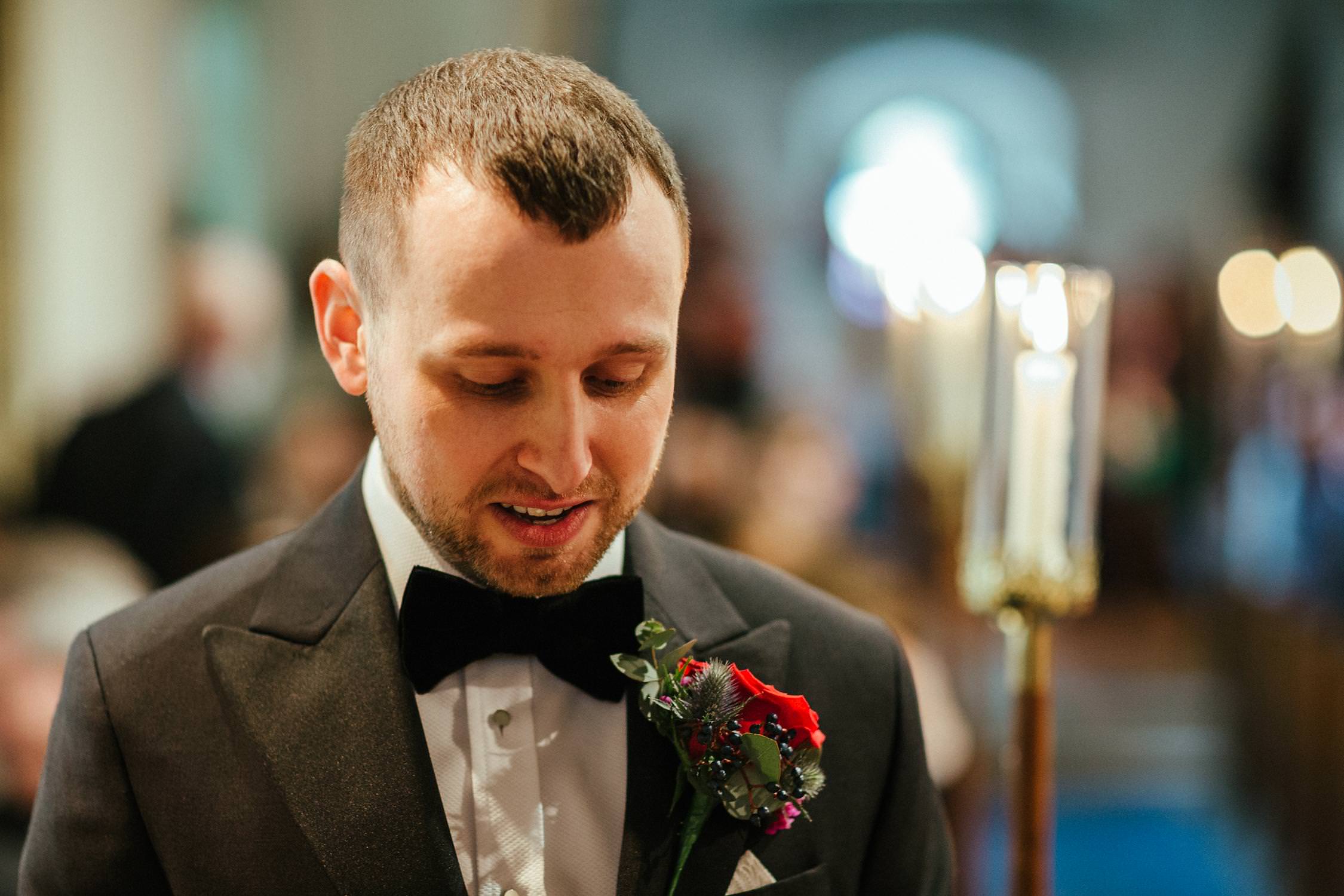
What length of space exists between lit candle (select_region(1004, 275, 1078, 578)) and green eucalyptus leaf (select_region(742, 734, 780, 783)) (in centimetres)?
87

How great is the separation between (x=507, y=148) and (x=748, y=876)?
0.85 metres

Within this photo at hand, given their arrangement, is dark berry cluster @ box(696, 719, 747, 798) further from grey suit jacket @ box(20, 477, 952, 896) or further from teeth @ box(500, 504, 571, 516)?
teeth @ box(500, 504, 571, 516)

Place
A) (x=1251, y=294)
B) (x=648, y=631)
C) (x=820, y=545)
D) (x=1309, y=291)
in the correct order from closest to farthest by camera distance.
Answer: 1. (x=648, y=631)
2. (x=820, y=545)
3. (x=1309, y=291)
4. (x=1251, y=294)

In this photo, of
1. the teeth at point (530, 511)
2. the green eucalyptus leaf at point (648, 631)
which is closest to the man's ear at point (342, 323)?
the teeth at point (530, 511)

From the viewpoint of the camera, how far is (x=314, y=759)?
5.09 feet

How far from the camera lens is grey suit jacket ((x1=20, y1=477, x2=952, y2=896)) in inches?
60.1

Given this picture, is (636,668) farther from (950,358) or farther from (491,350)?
(950,358)

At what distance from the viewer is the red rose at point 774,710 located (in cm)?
155

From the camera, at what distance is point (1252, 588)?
8109mm

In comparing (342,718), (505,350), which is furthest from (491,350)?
(342,718)

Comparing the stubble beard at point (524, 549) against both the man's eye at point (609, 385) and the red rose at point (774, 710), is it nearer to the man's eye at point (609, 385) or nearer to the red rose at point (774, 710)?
the man's eye at point (609, 385)

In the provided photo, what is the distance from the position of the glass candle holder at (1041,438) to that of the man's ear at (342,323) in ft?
3.60

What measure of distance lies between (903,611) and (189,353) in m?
3.01

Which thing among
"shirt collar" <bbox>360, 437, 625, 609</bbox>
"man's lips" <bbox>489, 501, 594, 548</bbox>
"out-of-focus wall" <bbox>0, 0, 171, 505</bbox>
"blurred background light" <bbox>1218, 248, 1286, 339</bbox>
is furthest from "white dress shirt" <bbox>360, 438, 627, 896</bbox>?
"blurred background light" <bbox>1218, 248, 1286, 339</bbox>
